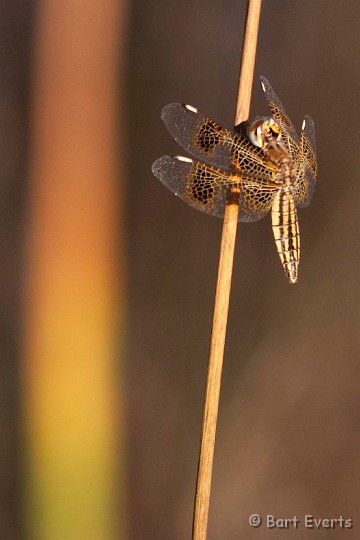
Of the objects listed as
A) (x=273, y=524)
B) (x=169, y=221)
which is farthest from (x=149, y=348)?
(x=273, y=524)

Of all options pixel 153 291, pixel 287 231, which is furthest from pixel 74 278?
pixel 287 231

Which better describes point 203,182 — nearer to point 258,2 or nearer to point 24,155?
point 258,2

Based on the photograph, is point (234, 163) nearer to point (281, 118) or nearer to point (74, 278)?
point (281, 118)

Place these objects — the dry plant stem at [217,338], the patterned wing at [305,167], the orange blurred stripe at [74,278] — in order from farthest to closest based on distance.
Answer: the orange blurred stripe at [74,278], the patterned wing at [305,167], the dry plant stem at [217,338]

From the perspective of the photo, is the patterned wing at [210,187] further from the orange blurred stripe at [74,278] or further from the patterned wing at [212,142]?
the orange blurred stripe at [74,278]

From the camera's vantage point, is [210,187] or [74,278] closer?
[210,187]

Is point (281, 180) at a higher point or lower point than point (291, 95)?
lower

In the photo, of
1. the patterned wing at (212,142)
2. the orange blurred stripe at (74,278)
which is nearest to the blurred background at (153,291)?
the orange blurred stripe at (74,278)
